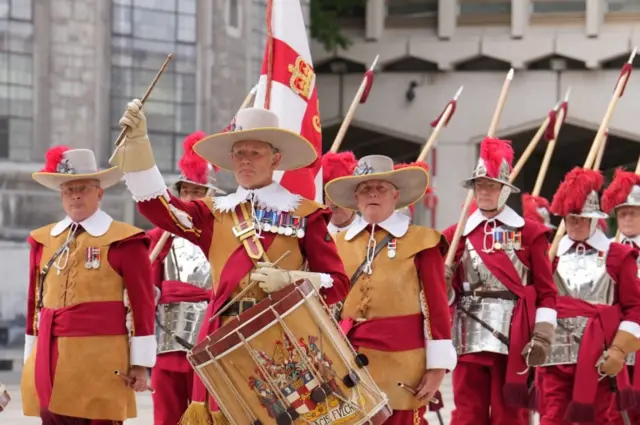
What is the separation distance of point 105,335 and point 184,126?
11.0m

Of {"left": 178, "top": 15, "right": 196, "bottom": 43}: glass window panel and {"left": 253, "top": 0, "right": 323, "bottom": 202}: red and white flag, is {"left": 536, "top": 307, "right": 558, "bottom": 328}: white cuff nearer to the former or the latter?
{"left": 253, "top": 0, "right": 323, "bottom": 202}: red and white flag

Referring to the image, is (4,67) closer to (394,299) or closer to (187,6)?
(187,6)

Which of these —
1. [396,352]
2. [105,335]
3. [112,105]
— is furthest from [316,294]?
[112,105]

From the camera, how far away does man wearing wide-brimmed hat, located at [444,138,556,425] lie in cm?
902

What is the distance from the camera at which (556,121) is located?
12.2 metres

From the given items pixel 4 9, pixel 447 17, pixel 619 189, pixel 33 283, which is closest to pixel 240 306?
pixel 33 283

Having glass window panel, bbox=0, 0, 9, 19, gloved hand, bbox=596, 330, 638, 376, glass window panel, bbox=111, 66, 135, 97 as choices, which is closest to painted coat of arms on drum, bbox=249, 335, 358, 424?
gloved hand, bbox=596, 330, 638, 376

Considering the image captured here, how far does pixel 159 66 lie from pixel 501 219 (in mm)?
9874

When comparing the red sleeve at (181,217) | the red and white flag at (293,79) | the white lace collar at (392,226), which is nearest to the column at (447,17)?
the red and white flag at (293,79)

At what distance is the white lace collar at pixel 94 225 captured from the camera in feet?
26.1

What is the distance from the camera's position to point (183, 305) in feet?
31.8

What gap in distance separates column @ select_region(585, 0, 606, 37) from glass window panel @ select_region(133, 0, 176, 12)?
8.45 m

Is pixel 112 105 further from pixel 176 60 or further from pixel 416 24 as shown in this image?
pixel 416 24

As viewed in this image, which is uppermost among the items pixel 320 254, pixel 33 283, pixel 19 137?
pixel 19 137
